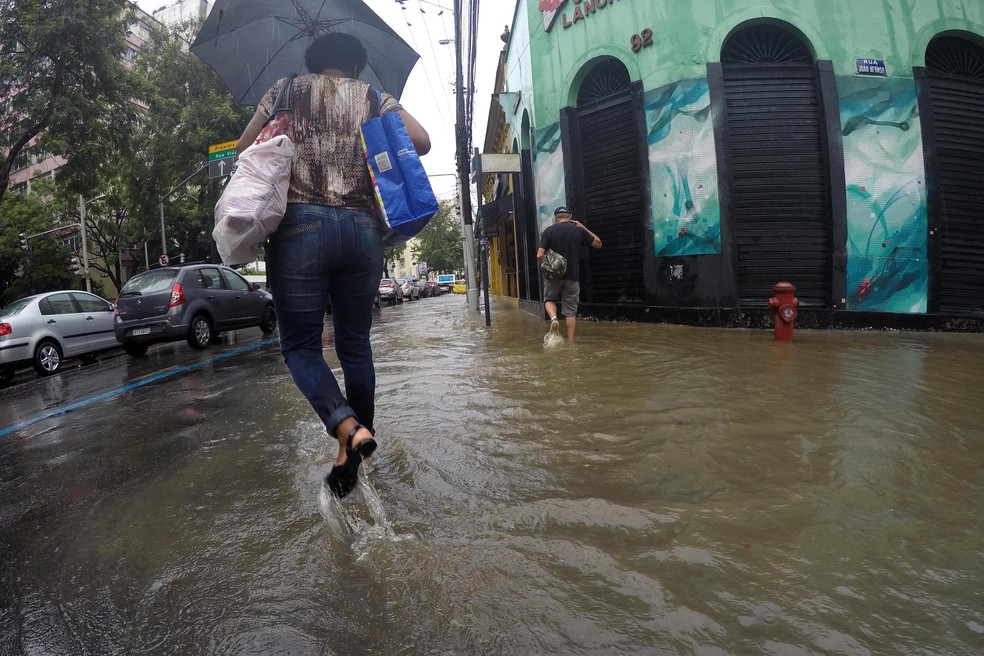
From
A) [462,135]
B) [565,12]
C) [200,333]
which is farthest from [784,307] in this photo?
[200,333]

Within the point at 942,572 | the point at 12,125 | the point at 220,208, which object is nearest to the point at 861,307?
the point at 942,572

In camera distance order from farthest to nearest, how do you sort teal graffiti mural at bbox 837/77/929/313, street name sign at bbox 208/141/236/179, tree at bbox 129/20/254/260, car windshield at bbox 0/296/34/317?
tree at bbox 129/20/254/260
street name sign at bbox 208/141/236/179
car windshield at bbox 0/296/34/317
teal graffiti mural at bbox 837/77/929/313

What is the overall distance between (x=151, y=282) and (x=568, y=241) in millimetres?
6767

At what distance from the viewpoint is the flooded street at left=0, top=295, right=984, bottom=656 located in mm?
1395

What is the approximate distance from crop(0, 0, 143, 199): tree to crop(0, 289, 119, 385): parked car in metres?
4.78

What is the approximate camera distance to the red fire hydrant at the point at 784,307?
20.0 ft

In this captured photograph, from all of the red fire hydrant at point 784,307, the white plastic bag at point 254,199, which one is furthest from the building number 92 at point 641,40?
the white plastic bag at point 254,199

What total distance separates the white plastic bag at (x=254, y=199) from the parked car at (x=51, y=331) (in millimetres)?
8506

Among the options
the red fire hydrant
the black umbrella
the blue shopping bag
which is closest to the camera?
the blue shopping bag

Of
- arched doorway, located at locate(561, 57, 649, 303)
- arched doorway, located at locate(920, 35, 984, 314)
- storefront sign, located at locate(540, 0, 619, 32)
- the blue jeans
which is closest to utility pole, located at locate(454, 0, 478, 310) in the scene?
storefront sign, located at locate(540, 0, 619, 32)

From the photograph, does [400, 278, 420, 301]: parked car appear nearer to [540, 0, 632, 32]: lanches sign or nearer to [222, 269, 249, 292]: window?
[222, 269, 249, 292]: window

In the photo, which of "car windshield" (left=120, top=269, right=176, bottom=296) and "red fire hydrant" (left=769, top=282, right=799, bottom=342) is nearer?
"red fire hydrant" (left=769, top=282, right=799, bottom=342)

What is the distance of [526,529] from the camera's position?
187 cm

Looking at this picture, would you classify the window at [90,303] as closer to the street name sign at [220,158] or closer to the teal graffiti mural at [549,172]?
the street name sign at [220,158]
